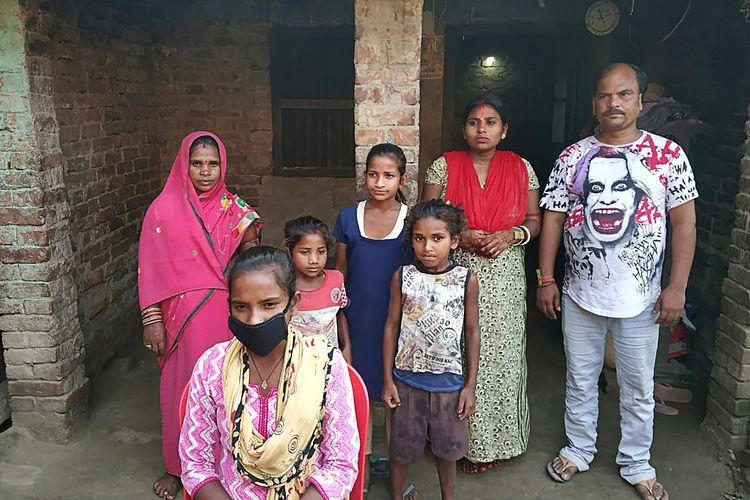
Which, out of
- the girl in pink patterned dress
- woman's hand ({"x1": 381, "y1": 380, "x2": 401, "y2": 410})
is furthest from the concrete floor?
the girl in pink patterned dress

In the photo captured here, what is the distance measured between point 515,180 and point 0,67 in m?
2.76

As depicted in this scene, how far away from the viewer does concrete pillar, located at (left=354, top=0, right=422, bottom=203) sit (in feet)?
9.93

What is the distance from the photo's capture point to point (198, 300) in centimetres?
297

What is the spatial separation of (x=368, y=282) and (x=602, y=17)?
3.25 m

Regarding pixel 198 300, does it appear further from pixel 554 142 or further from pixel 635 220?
pixel 554 142

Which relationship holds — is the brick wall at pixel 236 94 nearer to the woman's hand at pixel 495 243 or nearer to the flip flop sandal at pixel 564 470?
the woman's hand at pixel 495 243

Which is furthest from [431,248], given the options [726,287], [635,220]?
[726,287]

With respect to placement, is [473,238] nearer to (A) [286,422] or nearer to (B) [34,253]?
(A) [286,422]

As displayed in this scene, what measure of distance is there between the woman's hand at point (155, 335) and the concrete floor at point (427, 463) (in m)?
0.80

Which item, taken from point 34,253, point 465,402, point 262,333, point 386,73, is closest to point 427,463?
point 465,402

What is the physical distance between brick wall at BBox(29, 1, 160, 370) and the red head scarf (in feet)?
3.77

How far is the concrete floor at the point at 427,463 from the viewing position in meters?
3.13

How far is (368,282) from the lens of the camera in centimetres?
287

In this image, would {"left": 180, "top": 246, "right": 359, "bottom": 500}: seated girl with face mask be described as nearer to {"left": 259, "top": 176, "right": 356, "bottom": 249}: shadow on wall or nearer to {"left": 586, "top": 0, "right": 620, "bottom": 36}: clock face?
{"left": 259, "top": 176, "right": 356, "bottom": 249}: shadow on wall
